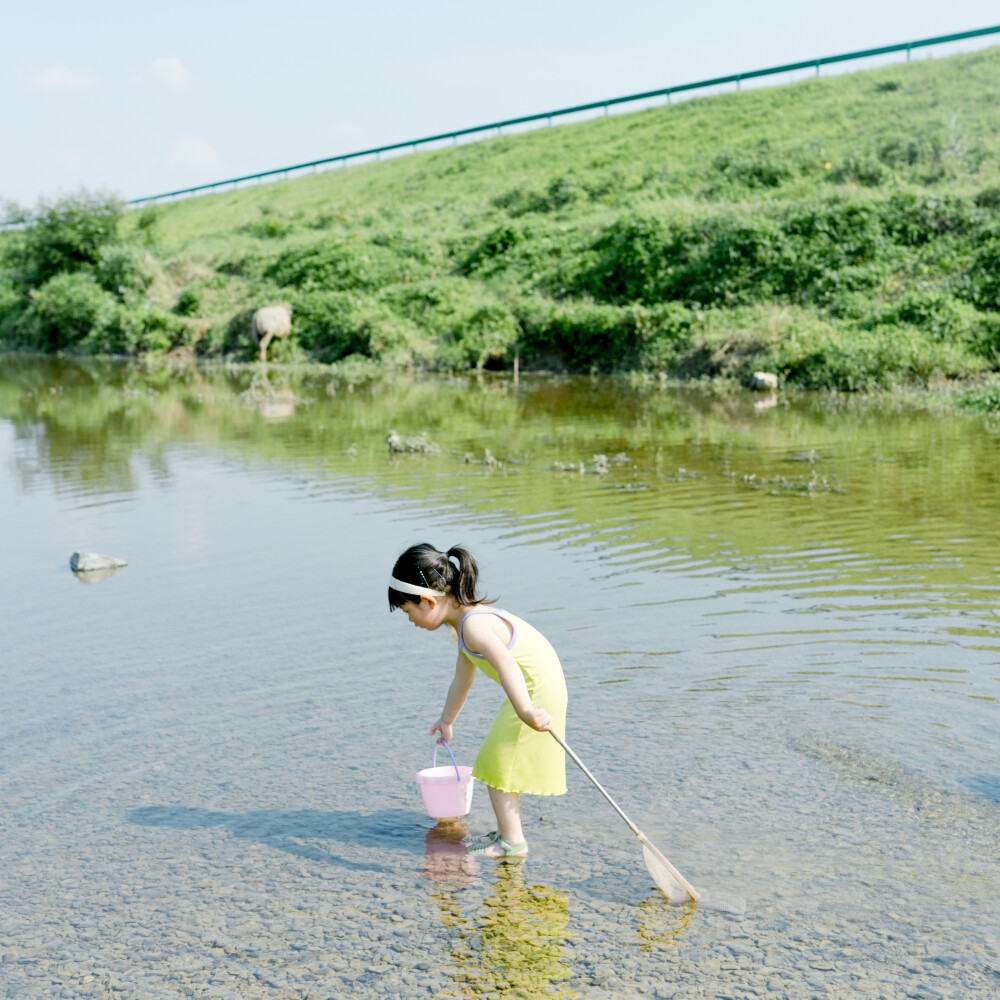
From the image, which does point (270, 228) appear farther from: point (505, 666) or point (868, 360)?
point (505, 666)

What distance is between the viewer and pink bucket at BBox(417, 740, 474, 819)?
4441mm

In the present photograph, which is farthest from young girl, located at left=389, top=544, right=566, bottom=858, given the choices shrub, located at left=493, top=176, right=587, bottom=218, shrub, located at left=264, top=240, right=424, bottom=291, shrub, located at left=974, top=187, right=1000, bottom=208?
shrub, located at left=493, top=176, right=587, bottom=218

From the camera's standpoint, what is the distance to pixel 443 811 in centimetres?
453

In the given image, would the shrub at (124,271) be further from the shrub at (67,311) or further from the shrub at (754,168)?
the shrub at (754,168)

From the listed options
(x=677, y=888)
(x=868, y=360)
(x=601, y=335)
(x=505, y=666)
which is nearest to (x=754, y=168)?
(x=601, y=335)

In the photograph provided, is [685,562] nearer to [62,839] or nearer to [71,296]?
[62,839]

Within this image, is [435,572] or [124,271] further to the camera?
[124,271]

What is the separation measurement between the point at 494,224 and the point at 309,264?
6.11 meters

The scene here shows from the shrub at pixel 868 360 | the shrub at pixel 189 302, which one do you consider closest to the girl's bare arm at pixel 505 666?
the shrub at pixel 868 360

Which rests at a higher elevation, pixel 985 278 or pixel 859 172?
pixel 859 172

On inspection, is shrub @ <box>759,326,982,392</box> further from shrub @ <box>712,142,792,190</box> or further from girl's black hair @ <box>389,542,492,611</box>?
girl's black hair @ <box>389,542,492,611</box>

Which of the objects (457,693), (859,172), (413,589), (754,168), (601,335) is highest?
(754,168)

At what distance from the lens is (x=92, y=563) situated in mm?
8883

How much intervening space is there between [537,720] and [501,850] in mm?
735
